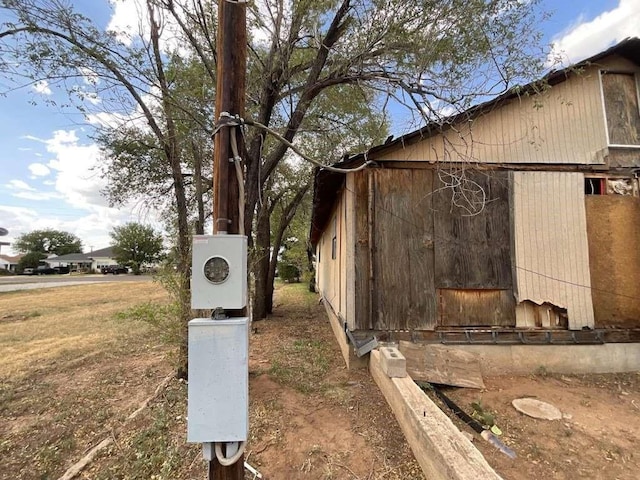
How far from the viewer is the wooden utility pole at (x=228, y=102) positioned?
1.87 metres

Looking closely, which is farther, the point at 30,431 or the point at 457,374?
the point at 457,374

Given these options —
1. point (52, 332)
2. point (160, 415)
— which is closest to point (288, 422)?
point (160, 415)

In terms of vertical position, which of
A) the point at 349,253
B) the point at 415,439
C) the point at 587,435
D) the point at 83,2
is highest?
the point at 83,2

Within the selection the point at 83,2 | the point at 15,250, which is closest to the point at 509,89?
the point at 83,2

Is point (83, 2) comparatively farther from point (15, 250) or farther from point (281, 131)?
point (15, 250)

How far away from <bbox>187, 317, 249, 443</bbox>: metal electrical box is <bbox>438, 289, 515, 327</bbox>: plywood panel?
12.3ft

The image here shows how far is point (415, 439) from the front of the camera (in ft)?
8.58

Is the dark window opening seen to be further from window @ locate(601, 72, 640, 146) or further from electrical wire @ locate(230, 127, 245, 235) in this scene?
electrical wire @ locate(230, 127, 245, 235)

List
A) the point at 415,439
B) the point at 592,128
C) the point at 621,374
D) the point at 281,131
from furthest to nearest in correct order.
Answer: the point at 281,131 < the point at 592,128 < the point at 621,374 < the point at 415,439

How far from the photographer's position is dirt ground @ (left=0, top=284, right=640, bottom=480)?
2.65 metres

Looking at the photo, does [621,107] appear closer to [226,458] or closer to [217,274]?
[217,274]

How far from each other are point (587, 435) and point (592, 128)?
4391 millimetres

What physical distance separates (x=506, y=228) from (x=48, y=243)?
80512mm

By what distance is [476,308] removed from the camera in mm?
4727
